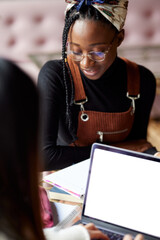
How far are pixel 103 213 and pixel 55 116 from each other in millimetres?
454

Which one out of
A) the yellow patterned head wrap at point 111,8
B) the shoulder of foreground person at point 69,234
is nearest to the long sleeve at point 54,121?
the yellow patterned head wrap at point 111,8

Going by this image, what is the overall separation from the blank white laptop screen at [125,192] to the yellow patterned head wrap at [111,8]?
1.59ft

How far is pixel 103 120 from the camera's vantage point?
3.41ft

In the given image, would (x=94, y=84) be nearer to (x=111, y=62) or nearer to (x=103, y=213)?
(x=111, y=62)

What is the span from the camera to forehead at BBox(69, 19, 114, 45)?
897mm

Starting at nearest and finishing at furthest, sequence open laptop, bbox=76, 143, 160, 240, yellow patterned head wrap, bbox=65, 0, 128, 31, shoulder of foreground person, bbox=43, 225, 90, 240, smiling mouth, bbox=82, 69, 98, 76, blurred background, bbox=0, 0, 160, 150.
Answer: shoulder of foreground person, bbox=43, 225, 90, 240, open laptop, bbox=76, 143, 160, 240, yellow patterned head wrap, bbox=65, 0, 128, 31, smiling mouth, bbox=82, 69, 98, 76, blurred background, bbox=0, 0, 160, 150

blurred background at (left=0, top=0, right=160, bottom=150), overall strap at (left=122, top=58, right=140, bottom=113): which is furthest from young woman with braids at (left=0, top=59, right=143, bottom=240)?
blurred background at (left=0, top=0, right=160, bottom=150)

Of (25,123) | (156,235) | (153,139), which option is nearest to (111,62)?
(156,235)

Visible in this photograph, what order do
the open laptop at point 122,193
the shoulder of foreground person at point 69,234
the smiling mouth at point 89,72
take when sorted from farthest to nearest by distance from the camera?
the smiling mouth at point 89,72 → the open laptop at point 122,193 → the shoulder of foreground person at point 69,234

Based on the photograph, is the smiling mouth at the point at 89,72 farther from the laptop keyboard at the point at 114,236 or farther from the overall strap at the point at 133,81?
the laptop keyboard at the point at 114,236

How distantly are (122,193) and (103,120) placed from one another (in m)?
0.42

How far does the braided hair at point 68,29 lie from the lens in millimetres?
901

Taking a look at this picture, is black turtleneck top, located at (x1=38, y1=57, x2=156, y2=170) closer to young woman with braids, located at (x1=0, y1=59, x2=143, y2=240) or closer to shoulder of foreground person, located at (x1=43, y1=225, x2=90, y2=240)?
shoulder of foreground person, located at (x1=43, y1=225, x2=90, y2=240)

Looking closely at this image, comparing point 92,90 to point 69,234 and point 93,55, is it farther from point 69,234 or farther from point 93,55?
point 69,234
